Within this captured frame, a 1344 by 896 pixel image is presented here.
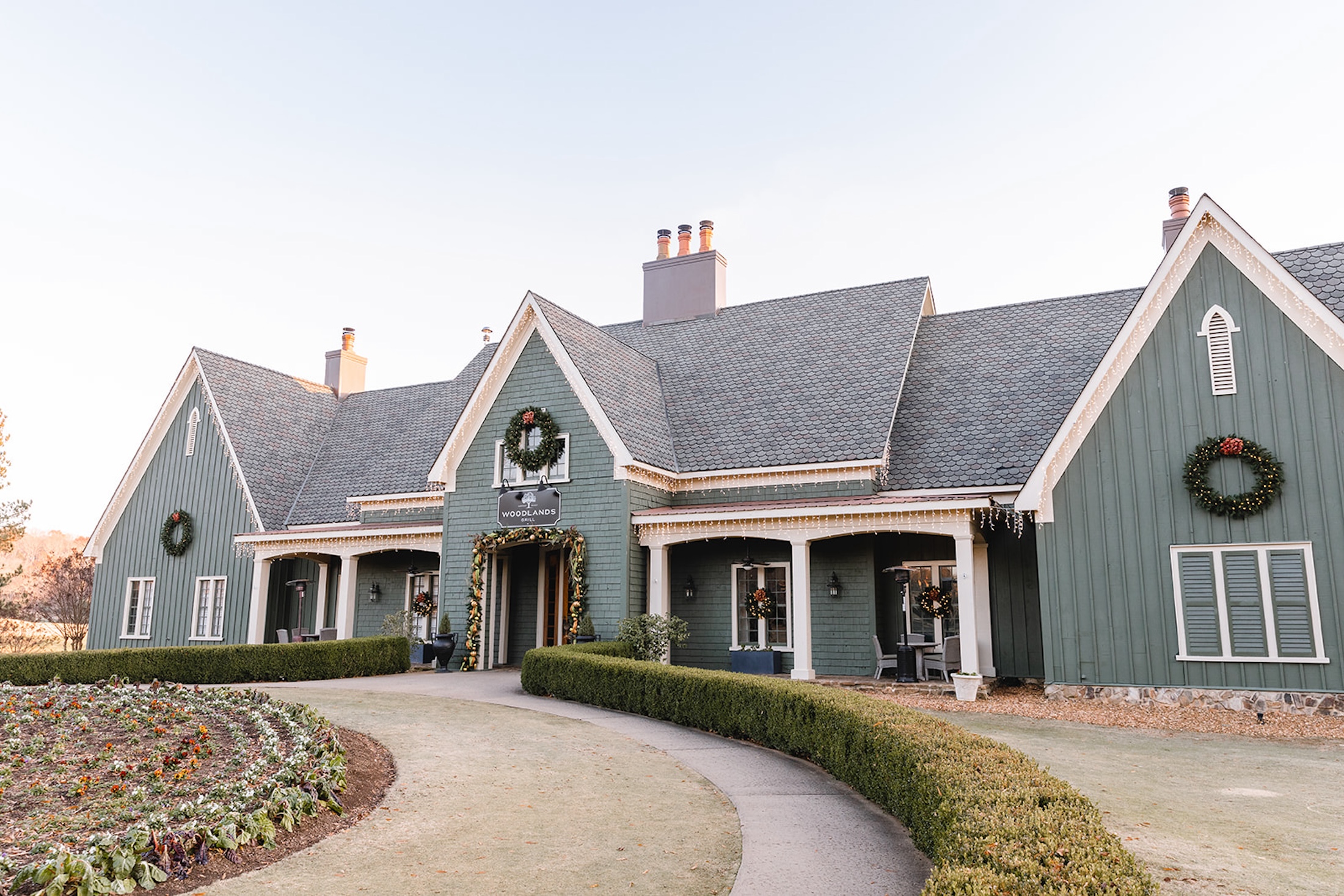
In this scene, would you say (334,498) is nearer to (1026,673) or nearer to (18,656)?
(18,656)

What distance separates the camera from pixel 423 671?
684 inches

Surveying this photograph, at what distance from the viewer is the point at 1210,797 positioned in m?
7.02

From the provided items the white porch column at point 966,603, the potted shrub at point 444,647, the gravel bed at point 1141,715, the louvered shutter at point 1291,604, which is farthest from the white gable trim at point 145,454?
the louvered shutter at point 1291,604

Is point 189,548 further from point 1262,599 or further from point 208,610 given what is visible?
point 1262,599

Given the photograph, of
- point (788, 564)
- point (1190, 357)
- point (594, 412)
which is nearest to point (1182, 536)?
point (1190, 357)

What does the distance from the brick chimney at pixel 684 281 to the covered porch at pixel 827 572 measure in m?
6.71

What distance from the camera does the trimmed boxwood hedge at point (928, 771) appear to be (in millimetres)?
3662

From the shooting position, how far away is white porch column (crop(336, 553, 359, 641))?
1939 centimetres

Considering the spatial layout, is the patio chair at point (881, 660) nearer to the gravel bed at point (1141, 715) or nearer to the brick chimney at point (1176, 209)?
the gravel bed at point (1141, 715)

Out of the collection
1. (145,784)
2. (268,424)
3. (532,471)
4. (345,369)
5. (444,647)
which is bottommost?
(145,784)

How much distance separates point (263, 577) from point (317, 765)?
1598 cm

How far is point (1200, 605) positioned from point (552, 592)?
38.6 feet

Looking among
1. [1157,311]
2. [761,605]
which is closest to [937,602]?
[761,605]

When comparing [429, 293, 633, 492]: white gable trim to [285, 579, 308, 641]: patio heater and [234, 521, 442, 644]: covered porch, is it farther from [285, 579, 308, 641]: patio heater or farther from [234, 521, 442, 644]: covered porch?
[285, 579, 308, 641]: patio heater
